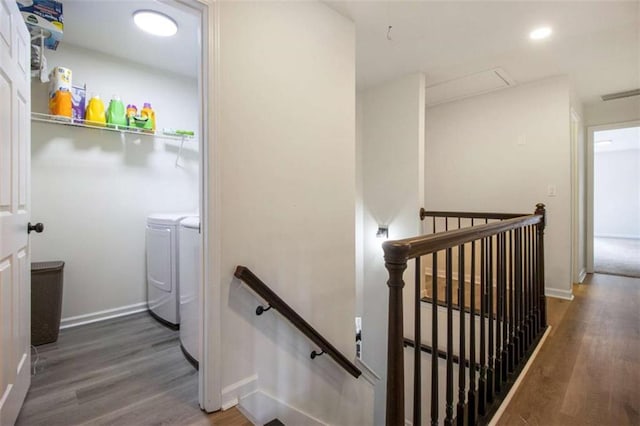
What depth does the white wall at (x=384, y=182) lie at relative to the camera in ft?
10.4

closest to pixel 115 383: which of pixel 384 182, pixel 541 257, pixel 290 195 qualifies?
pixel 290 195

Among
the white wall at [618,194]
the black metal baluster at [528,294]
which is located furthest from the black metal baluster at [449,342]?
the white wall at [618,194]

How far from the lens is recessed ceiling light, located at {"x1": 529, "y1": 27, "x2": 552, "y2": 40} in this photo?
7.66ft

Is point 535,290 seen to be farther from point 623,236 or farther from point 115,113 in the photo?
point 623,236

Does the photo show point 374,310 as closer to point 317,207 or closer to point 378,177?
point 378,177

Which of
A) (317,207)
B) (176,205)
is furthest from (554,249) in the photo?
(176,205)

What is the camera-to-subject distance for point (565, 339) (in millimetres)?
2232

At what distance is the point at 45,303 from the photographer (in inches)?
84.8

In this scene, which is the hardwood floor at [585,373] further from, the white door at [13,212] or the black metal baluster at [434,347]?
the white door at [13,212]

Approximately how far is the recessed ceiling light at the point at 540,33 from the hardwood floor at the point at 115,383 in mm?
3377

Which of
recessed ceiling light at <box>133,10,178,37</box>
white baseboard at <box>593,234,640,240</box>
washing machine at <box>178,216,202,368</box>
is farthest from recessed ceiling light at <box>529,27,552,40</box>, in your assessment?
white baseboard at <box>593,234,640,240</box>

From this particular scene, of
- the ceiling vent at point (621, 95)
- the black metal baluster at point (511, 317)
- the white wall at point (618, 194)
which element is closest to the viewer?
the black metal baluster at point (511, 317)

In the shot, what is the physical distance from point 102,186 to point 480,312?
10.2 ft

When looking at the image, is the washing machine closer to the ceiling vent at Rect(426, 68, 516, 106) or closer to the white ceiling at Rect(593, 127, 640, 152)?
the ceiling vent at Rect(426, 68, 516, 106)
